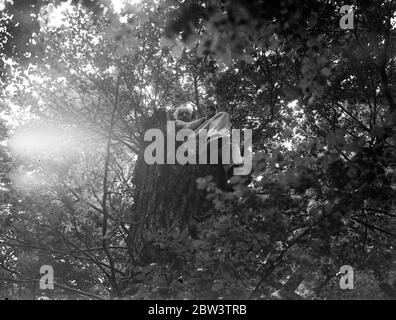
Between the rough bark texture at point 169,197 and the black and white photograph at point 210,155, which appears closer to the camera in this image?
the black and white photograph at point 210,155

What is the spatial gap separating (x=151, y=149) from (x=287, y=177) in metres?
3.28

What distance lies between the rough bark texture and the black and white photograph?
0.02 meters

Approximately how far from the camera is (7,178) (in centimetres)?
782

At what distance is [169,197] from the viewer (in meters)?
5.77

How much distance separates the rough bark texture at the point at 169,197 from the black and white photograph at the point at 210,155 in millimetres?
21

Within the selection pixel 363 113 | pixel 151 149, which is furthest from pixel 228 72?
pixel 363 113

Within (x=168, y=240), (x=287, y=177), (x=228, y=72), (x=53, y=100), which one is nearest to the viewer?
(x=287, y=177)

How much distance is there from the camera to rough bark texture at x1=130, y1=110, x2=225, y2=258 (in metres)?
5.52

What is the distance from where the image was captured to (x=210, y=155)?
601cm

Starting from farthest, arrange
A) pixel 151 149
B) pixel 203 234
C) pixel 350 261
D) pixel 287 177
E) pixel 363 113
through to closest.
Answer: pixel 363 113 → pixel 350 261 → pixel 151 149 → pixel 203 234 → pixel 287 177

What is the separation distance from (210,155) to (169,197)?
2.96 feet

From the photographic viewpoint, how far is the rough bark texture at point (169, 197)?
217 inches

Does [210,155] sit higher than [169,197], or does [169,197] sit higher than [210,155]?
Answer: [210,155]
